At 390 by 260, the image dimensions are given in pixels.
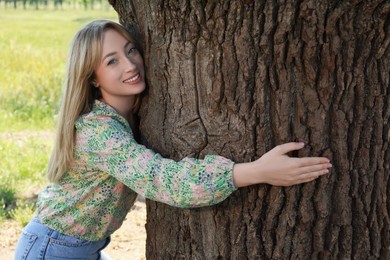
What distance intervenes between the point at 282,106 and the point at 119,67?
2.51 feet

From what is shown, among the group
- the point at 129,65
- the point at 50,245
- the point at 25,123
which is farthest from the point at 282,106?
the point at 25,123

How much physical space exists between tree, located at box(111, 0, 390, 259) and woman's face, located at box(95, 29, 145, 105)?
0.24ft

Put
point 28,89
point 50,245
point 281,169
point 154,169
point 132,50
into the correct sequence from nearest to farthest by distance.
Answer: point 281,169
point 154,169
point 132,50
point 50,245
point 28,89

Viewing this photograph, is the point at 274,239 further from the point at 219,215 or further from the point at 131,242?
the point at 131,242

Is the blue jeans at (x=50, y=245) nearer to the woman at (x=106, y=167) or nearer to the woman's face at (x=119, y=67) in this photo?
the woman at (x=106, y=167)

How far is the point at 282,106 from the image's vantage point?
2479mm

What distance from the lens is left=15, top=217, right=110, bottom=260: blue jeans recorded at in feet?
9.98

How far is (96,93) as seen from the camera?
2973 mm

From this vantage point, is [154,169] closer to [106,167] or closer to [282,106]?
[106,167]

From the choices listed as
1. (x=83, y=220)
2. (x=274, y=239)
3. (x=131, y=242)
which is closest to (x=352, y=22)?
(x=274, y=239)

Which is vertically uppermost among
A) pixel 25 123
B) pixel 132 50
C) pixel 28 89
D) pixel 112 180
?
pixel 28 89

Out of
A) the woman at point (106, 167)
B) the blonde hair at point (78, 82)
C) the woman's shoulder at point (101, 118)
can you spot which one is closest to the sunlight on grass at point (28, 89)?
the woman at point (106, 167)

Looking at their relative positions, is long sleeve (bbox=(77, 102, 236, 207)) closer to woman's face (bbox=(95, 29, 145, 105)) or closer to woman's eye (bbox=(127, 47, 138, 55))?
woman's face (bbox=(95, 29, 145, 105))

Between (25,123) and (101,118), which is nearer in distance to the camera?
(101,118)
